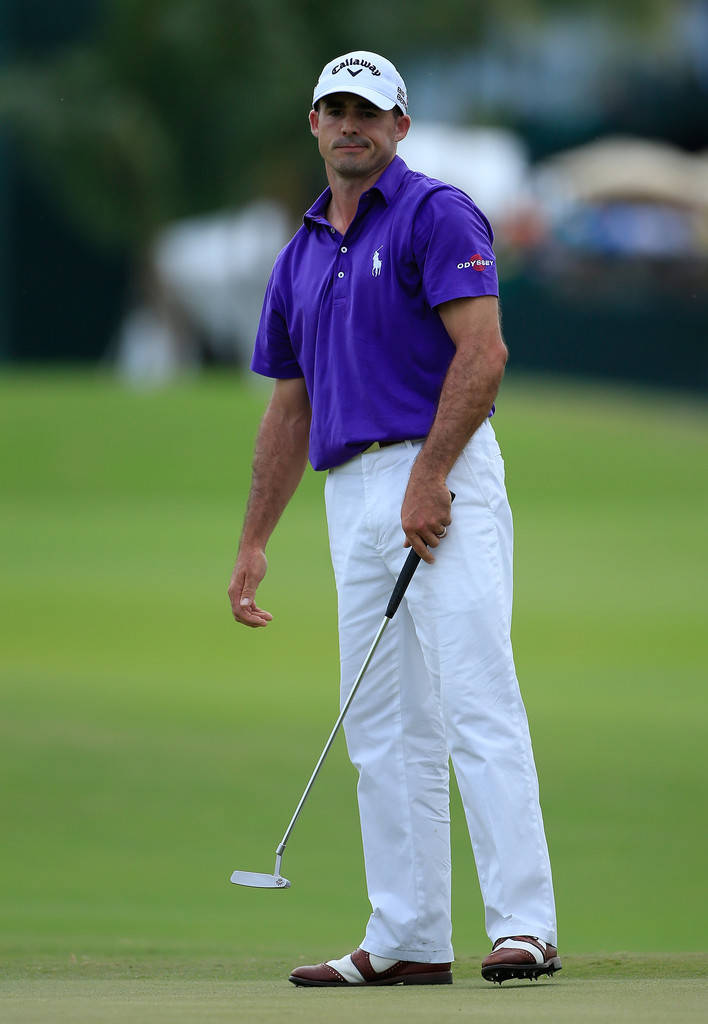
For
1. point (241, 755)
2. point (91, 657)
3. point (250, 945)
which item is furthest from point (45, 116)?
point (250, 945)

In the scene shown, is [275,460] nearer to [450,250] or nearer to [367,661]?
[367,661]

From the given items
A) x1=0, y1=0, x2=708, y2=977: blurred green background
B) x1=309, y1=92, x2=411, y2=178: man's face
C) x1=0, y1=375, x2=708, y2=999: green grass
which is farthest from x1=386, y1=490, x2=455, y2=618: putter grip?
x1=0, y1=0, x2=708, y2=977: blurred green background

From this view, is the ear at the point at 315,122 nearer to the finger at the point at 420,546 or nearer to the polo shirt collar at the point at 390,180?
the polo shirt collar at the point at 390,180

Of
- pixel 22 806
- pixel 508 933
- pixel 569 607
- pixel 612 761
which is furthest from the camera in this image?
pixel 569 607

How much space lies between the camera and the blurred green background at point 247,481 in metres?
6.19

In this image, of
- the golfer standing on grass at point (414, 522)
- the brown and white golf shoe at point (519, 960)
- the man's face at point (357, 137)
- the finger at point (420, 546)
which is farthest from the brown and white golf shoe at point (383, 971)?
the man's face at point (357, 137)

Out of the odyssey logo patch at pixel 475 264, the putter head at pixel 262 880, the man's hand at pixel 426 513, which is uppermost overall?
the odyssey logo patch at pixel 475 264

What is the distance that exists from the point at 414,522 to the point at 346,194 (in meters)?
0.88

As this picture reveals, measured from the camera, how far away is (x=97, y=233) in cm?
3300

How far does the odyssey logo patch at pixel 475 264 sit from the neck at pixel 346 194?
369mm

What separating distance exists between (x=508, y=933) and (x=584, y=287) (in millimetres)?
28232

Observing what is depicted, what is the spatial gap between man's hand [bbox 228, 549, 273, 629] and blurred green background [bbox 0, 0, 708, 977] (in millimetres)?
888

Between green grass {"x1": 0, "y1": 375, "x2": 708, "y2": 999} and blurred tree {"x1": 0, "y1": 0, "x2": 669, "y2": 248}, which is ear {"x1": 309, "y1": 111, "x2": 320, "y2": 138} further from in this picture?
blurred tree {"x1": 0, "y1": 0, "x2": 669, "y2": 248}

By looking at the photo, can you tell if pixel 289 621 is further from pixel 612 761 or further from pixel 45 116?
pixel 45 116
